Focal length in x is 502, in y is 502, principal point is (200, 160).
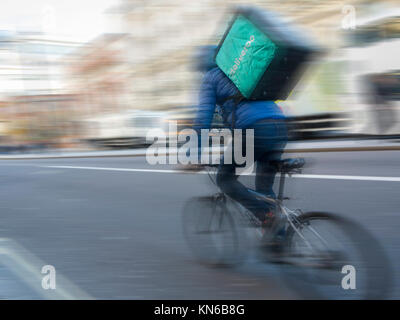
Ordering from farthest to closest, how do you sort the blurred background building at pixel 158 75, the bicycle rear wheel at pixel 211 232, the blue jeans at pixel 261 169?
the blurred background building at pixel 158 75 < the bicycle rear wheel at pixel 211 232 < the blue jeans at pixel 261 169

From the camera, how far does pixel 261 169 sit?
136 inches

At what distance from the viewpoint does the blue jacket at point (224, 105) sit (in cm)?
334

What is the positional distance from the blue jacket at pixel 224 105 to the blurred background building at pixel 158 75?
0.21m

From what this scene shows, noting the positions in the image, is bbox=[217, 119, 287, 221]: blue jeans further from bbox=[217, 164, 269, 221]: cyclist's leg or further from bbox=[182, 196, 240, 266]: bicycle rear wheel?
bbox=[182, 196, 240, 266]: bicycle rear wheel

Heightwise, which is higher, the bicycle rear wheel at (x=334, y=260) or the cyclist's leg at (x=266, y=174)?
the cyclist's leg at (x=266, y=174)

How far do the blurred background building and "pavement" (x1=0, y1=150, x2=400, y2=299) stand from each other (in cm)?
146

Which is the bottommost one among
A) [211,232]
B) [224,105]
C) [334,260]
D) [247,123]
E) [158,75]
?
[334,260]

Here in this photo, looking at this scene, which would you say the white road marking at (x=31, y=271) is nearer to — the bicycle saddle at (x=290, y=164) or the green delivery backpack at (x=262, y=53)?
the bicycle saddle at (x=290, y=164)

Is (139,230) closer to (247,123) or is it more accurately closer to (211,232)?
(211,232)

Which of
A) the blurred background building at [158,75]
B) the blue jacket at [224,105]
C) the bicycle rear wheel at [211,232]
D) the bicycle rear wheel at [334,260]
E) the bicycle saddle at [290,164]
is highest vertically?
the blurred background building at [158,75]

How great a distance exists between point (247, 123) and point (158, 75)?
2728 centimetres

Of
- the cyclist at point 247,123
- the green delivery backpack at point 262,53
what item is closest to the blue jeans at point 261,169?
the cyclist at point 247,123

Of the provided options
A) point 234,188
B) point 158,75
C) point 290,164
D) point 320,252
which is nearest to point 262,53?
point 290,164

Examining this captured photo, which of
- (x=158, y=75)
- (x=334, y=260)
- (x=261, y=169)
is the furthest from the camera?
(x=158, y=75)
